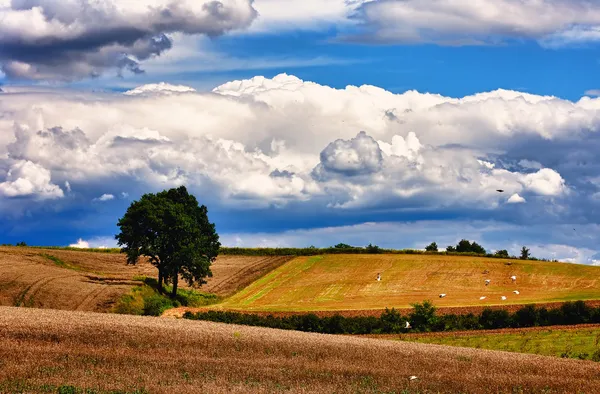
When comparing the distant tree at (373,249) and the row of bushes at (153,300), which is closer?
the row of bushes at (153,300)

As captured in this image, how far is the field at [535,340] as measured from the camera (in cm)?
3925

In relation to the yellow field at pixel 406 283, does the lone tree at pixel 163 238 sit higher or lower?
higher

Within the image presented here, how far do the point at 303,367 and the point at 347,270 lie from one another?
82.1 meters

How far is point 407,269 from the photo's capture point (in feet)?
343

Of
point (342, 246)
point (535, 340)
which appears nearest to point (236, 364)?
point (535, 340)

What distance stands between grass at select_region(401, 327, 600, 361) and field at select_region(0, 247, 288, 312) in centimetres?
3703

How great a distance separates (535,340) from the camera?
145ft

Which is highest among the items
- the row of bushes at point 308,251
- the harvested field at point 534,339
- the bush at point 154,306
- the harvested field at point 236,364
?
the row of bushes at point 308,251

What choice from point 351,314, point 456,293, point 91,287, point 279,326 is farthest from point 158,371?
point 456,293

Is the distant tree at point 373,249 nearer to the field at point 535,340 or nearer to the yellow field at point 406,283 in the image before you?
the yellow field at point 406,283

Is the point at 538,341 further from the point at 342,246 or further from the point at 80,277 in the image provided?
the point at 342,246

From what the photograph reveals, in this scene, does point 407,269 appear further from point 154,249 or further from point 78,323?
→ point 78,323

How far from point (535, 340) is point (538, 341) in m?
0.60

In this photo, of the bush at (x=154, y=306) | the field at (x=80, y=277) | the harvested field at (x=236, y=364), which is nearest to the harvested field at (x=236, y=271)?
the field at (x=80, y=277)
